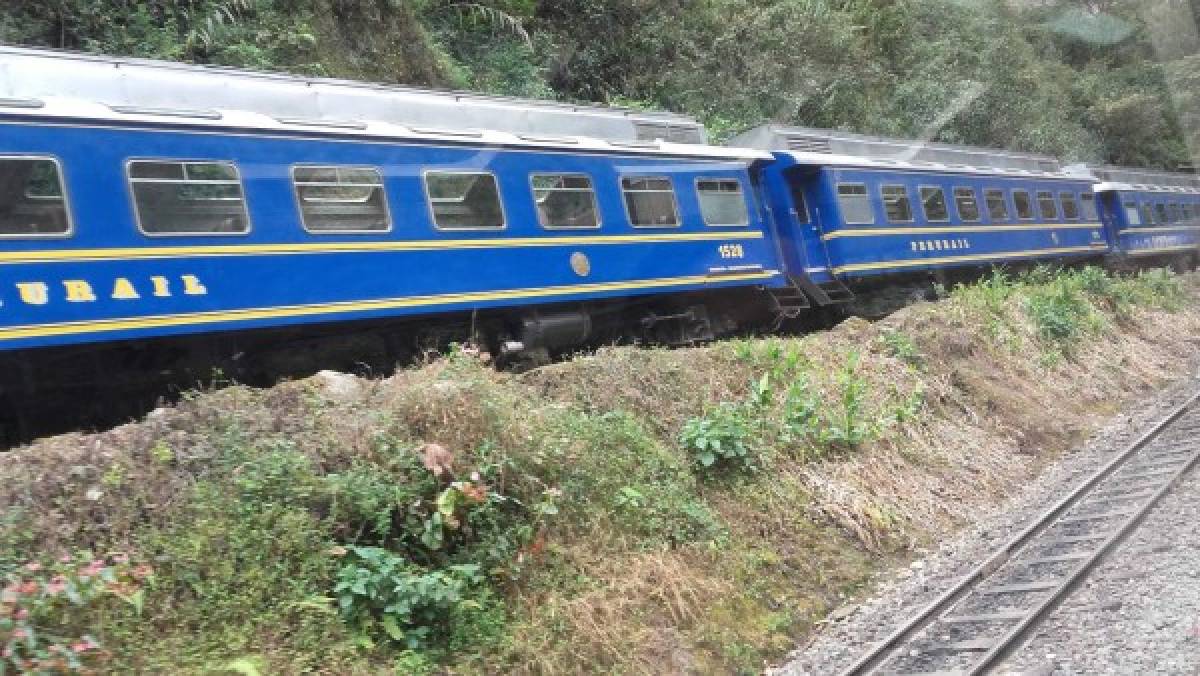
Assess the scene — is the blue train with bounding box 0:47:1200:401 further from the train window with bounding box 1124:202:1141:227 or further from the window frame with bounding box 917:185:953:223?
the train window with bounding box 1124:202:1141:227

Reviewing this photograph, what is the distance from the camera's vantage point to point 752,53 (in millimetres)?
23078

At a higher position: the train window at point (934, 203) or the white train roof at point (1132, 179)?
the white train roof at point (1132, 179)

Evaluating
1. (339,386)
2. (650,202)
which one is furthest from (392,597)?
(650,202)

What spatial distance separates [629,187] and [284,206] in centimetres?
427

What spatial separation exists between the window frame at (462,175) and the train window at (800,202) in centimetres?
602

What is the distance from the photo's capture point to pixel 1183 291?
22422 millimetres

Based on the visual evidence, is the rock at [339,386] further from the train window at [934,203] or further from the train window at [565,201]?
the train window at [934,203]

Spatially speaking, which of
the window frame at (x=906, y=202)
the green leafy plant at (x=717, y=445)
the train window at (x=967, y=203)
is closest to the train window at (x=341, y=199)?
the green leafy plant at (x=717, y=445)

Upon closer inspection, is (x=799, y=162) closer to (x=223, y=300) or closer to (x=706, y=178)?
(x=706, y=178)

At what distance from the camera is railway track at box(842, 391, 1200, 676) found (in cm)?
580

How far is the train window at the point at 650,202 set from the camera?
1140 centimetres

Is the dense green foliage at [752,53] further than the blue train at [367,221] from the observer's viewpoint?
Yes

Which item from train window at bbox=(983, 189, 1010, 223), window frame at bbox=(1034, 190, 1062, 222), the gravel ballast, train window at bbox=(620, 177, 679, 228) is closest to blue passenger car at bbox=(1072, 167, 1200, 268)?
window frame at bbox=(1034, 190, 1062, 222)

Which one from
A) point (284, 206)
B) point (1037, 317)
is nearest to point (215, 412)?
point (284, 206)
